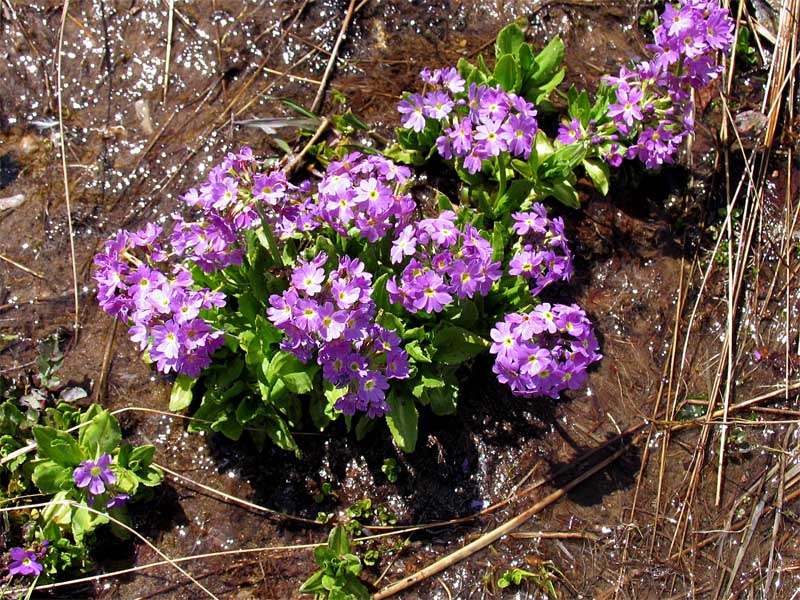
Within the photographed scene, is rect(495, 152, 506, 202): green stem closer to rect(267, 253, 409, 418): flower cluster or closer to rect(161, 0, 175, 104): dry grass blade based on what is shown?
rect(267, 253, 409, 418): flower cluster

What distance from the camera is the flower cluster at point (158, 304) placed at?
4121 mm

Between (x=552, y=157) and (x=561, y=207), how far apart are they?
53 cm

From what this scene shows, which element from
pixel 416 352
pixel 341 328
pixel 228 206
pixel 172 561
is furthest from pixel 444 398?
pixel 172 561

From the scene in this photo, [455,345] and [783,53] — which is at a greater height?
[783,53]

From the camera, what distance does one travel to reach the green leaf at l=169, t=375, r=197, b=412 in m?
4.80

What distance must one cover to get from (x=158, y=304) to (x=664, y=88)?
3.53m

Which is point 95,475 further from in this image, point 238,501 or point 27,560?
point 238,501

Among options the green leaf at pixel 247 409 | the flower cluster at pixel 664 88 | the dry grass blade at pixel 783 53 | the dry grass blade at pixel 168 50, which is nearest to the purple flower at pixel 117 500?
the green leaf at pixel 247 409

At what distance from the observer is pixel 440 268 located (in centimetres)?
434

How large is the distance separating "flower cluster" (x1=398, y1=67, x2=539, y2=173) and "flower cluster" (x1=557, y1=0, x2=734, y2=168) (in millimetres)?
573

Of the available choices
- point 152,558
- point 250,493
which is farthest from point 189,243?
point 152,558

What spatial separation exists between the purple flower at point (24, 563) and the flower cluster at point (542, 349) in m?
2.81

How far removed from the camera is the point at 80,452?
4.69 metres

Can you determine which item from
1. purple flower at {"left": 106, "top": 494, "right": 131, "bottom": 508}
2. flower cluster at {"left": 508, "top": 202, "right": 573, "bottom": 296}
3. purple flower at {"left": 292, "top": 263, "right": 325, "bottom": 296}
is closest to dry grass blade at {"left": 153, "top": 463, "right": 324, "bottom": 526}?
purple flower at {"left": 106, "top": 494, "right": 131, "bottom": 508}
